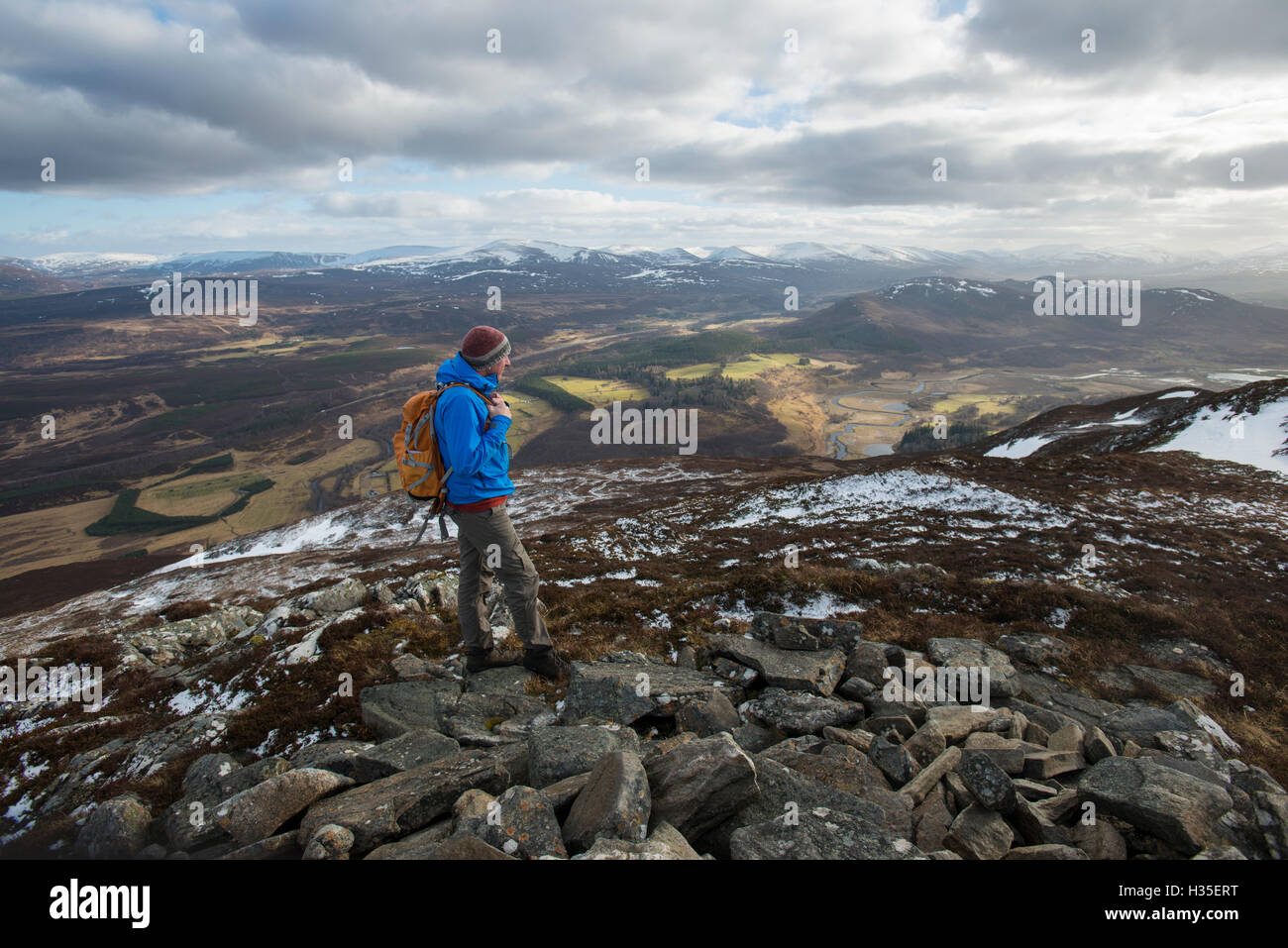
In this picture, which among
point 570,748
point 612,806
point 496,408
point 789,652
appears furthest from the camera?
point 789,652

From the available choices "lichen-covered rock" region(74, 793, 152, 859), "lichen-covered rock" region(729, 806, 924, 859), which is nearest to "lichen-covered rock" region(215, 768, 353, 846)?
"lichen-covered rock" region(74, 793, 152, 859)

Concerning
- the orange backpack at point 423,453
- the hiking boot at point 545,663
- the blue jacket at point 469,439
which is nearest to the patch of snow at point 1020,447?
the hiking boot at point 545,663

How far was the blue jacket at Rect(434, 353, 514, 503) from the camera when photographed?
737 centimetres

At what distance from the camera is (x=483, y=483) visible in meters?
7.66

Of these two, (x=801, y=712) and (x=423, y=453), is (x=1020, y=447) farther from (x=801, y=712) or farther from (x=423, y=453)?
(x=423, y=453)

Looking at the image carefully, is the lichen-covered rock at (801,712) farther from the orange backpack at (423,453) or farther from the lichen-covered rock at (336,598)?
the lichen-covered rock at (336,598)

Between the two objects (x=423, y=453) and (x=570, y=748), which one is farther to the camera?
(x=423, y=453)

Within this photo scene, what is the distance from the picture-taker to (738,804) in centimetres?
533

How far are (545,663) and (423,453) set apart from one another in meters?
4.06

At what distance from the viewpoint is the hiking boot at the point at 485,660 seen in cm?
927

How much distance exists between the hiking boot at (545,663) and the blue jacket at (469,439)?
2.95 metres

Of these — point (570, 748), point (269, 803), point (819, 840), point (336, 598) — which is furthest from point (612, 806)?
point (336, 598)

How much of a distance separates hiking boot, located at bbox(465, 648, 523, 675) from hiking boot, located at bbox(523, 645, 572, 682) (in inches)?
17.2
